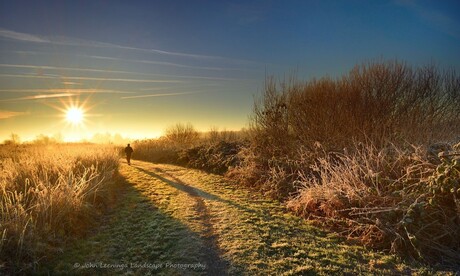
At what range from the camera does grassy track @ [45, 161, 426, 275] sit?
501cm

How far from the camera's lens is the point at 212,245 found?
590 cm

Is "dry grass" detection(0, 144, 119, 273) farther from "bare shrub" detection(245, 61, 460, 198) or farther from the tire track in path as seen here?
"bare shrub" detection(245, 61, 460, 198)

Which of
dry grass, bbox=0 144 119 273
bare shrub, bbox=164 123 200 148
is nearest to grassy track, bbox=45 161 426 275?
dry grass, bbox=0 144 119 273

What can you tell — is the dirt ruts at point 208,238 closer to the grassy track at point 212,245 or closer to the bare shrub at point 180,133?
the grassy track at point 212,245

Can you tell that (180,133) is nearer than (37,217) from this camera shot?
No

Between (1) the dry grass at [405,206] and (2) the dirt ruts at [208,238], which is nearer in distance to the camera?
(2) the dirt ruts at [208,238]

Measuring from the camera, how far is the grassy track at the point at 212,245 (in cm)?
501

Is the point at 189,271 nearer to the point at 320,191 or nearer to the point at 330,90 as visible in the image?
the point at 320,191

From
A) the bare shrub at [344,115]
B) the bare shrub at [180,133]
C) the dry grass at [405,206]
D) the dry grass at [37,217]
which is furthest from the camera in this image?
the bare shrub at [180,133]

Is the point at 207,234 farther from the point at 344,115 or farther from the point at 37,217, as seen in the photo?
the point at 344,115

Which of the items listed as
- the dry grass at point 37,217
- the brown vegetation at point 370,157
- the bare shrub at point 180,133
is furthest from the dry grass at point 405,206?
the bare shrub at point 180,133

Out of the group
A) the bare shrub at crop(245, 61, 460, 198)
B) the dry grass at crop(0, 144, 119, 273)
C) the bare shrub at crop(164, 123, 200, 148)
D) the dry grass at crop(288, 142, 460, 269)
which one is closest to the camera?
the dry grass at crop(0, 144, 119, 273)

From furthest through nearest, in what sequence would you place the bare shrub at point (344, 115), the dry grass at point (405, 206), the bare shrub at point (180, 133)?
the bare shrub at point (180, 133) < the bare shrub at point (344, 115) < the dry grass at point (405, 206)

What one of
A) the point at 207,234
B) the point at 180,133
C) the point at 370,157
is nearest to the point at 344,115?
the point at 370,157
